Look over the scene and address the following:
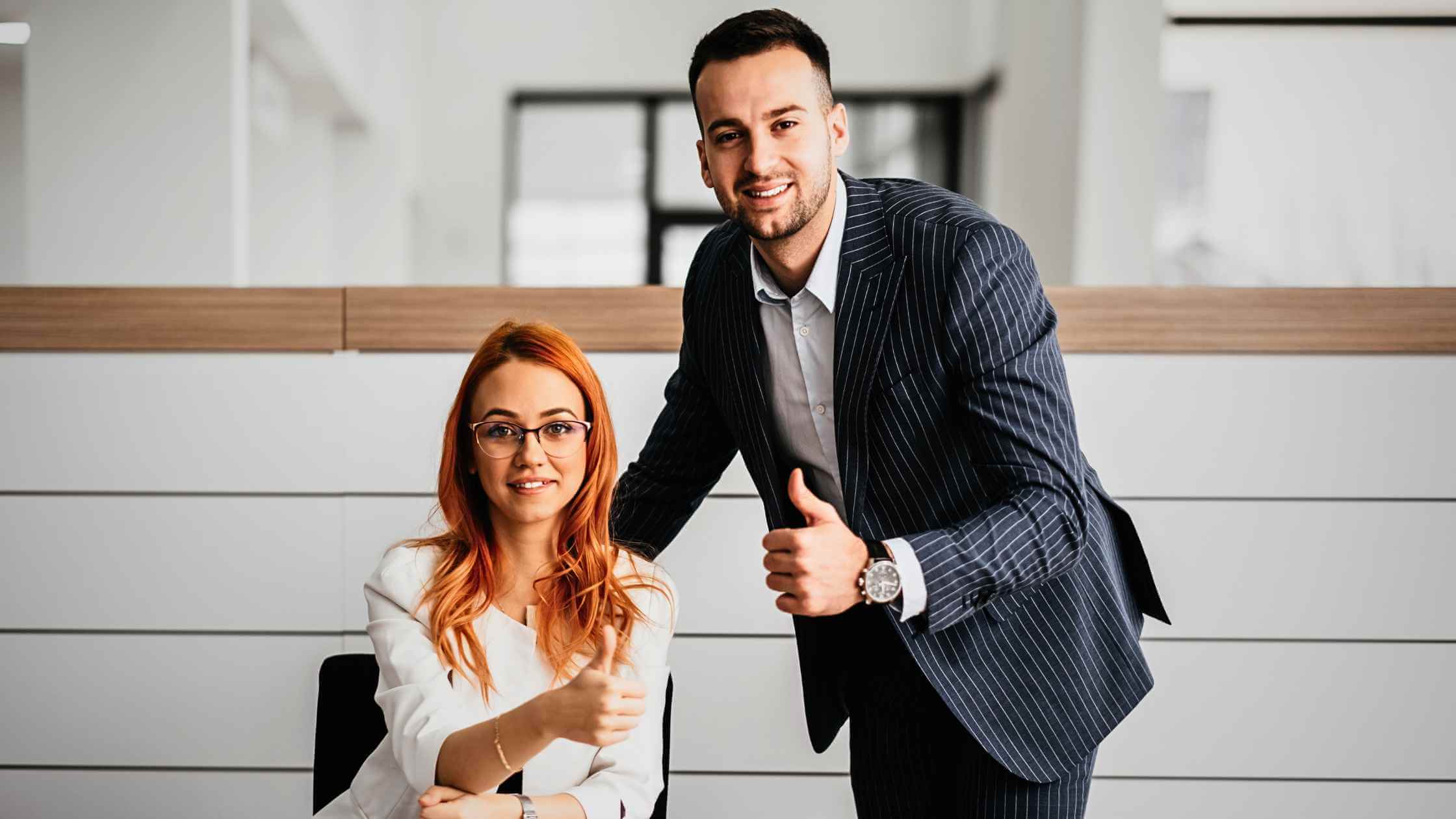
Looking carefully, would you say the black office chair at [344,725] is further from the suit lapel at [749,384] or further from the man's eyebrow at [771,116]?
the man's eyebrow at [771,116]

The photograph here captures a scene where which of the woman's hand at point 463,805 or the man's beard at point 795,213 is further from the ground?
the man's beard at point 795,213

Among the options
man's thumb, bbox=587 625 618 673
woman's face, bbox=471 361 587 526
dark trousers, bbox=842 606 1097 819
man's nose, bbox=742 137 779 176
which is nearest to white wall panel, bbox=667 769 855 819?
dark trousers, bbox=842 606 1097 819

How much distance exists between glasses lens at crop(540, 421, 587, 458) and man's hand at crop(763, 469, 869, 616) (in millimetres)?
355

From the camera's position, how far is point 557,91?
769 centimetres

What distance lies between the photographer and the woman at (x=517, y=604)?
4.15 ft

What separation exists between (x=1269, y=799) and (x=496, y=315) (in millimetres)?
1607

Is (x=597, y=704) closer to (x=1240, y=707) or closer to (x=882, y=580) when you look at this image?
(x=882, y=580)

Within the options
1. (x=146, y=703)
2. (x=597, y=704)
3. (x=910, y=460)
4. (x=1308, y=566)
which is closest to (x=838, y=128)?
(x=910, y=460)

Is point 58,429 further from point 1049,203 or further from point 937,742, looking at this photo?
point 1049,203

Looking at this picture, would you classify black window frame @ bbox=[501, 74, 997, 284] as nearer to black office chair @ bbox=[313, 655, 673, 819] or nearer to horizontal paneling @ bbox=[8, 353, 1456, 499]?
horizontal paneling @ bbox=[8, 353, 1456, 499]

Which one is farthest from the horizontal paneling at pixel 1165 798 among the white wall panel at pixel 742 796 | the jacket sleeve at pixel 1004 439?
the jacket sleeve at pixel 1004 439

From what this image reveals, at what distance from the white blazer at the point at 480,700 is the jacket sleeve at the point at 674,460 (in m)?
0.17

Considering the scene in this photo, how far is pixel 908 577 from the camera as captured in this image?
1.13 metres

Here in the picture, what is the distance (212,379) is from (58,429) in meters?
0.29
